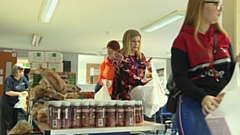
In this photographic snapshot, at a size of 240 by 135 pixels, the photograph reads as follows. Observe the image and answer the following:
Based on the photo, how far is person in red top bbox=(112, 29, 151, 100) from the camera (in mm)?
2133

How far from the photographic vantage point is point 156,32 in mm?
6566

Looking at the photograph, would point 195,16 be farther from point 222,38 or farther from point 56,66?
point 56,66

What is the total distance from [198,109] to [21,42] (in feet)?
26.0

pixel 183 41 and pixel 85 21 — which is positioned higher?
pixel 85 21

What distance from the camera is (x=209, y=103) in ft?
3.45

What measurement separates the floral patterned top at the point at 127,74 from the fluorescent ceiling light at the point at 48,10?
2375 mm

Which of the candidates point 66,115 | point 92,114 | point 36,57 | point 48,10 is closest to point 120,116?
point 92,114

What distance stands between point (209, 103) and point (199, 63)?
22 cm

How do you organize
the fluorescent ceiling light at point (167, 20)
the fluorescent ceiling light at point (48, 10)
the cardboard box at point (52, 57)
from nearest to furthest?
the cardboard box at point (52, 57)
the fluorescent ceiling light at point (48, 10)
the fluorescent ceiling light at point (167, 20)

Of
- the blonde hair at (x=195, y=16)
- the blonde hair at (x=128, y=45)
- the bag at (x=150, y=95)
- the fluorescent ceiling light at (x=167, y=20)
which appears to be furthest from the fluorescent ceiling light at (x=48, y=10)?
the blonde hair at (x=195, y=16)

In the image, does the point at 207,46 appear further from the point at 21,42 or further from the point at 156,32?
the point at 21,42

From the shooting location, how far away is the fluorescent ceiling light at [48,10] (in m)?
4.17

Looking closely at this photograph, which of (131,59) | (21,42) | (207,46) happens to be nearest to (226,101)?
(207,46)

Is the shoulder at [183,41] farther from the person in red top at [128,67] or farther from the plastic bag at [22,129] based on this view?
the plastic bag at [22,129]
